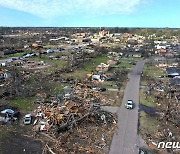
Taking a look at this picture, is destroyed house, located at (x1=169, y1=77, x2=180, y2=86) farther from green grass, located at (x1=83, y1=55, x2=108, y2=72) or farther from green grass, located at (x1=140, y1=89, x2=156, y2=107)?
green grass, located at (x1=83, y1=55, x2=108, y2=72)

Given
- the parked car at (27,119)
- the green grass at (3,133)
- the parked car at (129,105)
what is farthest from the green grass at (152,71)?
the green grass at (3,133)

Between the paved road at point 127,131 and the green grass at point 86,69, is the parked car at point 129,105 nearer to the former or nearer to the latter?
the paved road at point 127,131

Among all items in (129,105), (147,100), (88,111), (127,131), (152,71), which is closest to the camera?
(127,131)

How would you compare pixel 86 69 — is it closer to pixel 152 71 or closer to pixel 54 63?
pixel 54 63

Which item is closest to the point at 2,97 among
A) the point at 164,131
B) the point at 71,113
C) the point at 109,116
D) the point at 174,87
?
the point at 71,113

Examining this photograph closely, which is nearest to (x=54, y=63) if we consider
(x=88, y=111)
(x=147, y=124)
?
(x=88, y=111)

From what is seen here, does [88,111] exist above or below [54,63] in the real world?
below

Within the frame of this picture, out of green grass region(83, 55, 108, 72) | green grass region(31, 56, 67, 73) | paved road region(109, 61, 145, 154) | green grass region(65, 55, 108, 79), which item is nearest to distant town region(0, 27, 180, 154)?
paved road region(109, 61, 145, 154)

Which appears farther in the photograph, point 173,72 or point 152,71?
point 152,71

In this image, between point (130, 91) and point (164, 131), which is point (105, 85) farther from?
point (164, 131)
